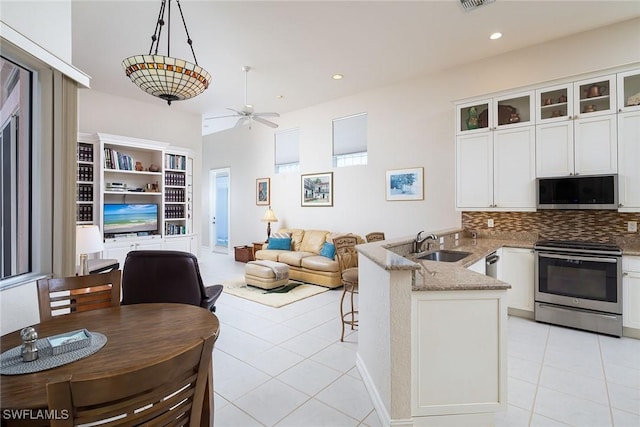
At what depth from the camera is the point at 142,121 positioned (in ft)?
20.4

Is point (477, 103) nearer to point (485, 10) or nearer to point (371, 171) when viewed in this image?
point (485, 10)

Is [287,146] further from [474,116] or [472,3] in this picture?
[472,3]

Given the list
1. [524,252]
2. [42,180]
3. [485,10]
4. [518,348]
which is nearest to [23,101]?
[42,180]

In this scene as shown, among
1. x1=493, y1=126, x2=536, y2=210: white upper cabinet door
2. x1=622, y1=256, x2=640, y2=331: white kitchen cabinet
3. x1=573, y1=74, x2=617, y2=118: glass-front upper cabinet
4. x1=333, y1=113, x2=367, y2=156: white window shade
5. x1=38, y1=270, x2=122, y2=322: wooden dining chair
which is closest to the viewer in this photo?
x1=38, y1=270, x2=122, y2=322: wooden dining chair

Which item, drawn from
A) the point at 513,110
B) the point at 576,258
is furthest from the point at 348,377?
the point at 513,110

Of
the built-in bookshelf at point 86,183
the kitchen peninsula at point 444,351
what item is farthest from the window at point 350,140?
→ the built-in bookshelf at point 86,183

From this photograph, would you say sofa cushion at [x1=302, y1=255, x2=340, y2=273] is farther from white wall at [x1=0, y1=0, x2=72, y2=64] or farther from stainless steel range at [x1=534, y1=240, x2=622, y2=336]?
white wall at [x1=0, y1=0, x2=72, y2=64]

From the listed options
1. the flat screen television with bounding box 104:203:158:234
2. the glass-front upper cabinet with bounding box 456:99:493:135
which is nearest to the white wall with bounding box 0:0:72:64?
the flat screen television with bounding box 104:203:158:234

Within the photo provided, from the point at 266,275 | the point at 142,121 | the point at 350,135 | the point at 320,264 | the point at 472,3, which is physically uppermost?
the point at 472,3

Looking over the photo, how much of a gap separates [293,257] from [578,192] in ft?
13.8

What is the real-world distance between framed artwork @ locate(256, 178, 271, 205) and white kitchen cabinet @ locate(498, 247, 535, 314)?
5.17m

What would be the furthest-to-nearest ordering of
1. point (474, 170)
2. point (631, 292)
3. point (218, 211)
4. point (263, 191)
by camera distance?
1. point (218, 211)
2. point (263, 191)
3. point (474, 170)
4. point (631, 292)

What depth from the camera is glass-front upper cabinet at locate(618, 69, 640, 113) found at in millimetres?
3217

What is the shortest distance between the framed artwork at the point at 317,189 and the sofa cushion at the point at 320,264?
4.33ft
